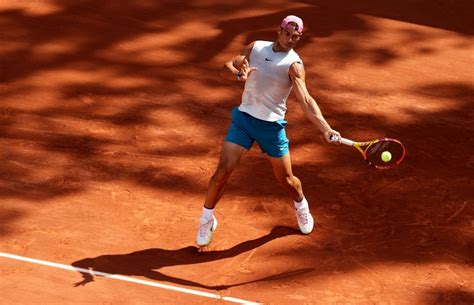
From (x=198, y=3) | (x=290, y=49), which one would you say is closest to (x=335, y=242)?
(x=290, y=49)

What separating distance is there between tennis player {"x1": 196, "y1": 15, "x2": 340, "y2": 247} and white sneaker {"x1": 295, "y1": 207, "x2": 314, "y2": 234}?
54 cm

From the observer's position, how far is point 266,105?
35.8ft

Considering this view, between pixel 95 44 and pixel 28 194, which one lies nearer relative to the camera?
pixel 28 194

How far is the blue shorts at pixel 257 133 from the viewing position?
11.0 meters

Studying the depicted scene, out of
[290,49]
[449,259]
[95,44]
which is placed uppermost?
[290,49]

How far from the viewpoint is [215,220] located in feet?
37.7

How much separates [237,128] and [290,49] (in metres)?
1.07

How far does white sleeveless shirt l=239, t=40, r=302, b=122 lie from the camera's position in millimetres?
10734

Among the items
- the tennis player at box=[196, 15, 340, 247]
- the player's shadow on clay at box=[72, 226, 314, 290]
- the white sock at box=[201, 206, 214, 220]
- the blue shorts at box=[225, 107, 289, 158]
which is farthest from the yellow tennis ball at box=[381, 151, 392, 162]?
the white sock at box=[201, 206, 214, 220]

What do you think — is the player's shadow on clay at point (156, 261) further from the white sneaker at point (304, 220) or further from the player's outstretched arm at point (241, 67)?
the player's outstretched arm at point (241, 67)

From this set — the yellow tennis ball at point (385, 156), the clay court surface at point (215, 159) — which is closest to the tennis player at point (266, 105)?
the yellow tennis ball at point (385, 156)

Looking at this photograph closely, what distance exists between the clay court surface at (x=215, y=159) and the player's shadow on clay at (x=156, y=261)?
2 cm

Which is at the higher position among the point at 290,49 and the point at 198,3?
the point at 290,49

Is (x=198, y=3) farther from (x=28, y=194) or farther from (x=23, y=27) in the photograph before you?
(x=28, y=194)
